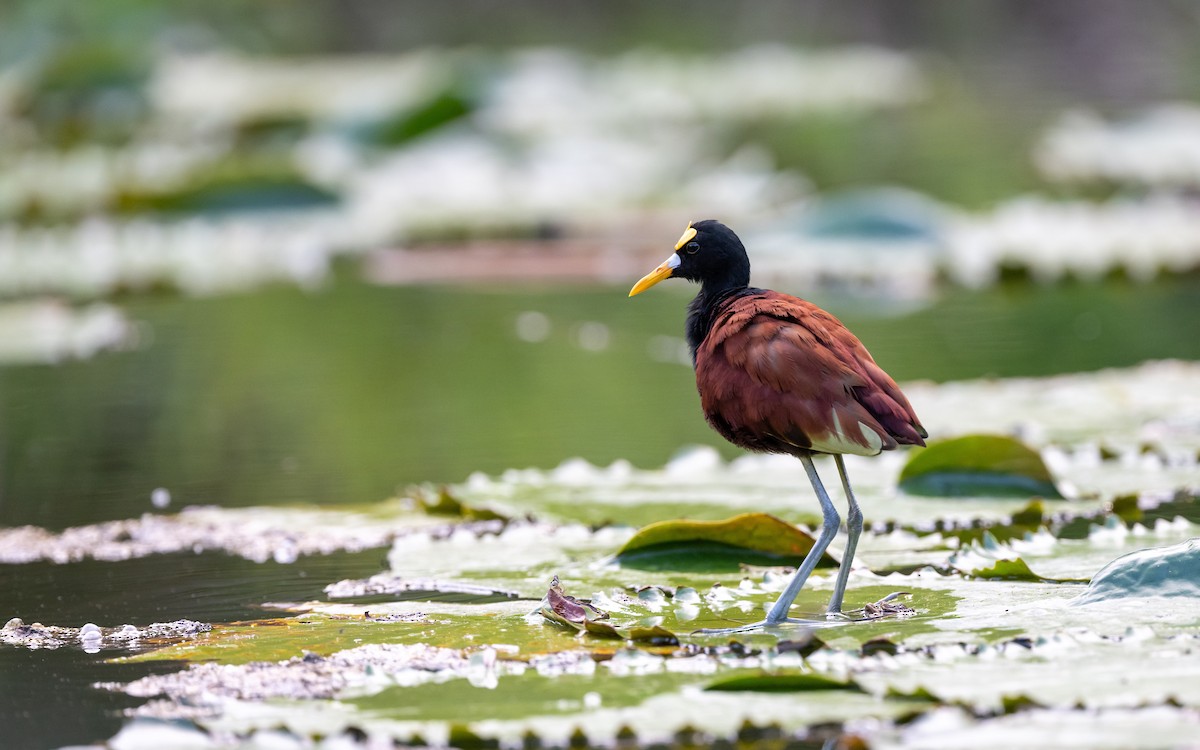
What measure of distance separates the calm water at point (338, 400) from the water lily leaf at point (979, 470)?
4.86ft

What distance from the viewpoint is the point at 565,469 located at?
5309 mm

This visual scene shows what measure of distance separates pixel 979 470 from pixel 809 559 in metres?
1.31

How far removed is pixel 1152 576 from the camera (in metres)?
3.59

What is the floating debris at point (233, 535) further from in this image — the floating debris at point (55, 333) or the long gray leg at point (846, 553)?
the floating debris at point (55, 333)

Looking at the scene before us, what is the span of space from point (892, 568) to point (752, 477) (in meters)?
1.09

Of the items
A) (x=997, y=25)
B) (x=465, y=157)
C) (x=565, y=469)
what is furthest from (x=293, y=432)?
(x=997, y=25)

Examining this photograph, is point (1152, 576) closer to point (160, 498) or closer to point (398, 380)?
point (160, 498)

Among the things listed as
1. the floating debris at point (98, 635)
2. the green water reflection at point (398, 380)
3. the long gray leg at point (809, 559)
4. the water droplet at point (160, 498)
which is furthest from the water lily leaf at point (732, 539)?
the water droplet at point (160, 498)

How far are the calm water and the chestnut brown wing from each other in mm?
1177

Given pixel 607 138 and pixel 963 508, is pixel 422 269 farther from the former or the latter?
Answer: pixel 963 508

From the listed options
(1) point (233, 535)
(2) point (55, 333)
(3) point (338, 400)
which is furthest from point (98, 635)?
(2) point (55, 333)

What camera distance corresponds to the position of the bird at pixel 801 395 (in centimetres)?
371

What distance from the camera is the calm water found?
14.4 feet

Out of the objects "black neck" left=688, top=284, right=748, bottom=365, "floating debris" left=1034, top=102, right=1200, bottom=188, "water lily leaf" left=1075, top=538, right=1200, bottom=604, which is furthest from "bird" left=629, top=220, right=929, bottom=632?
"floating debris" left=1034, top=102, right=1200, bottom=188
